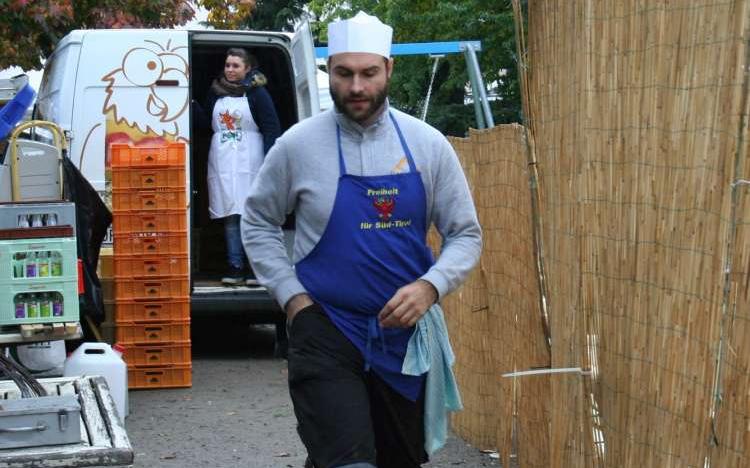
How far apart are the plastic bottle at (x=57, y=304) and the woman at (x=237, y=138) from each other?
164 inches

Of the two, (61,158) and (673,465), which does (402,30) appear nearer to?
(61,158)

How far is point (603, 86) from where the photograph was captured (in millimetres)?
4652

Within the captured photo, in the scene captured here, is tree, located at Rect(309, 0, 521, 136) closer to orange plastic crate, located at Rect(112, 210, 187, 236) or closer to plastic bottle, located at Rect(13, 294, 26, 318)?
orange plastic crate, located at Rect(112, 210, 187, 236)

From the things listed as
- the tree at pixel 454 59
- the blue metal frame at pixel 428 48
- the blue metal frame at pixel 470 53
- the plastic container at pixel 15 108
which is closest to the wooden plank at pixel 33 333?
the plastic container at pixel 15 108

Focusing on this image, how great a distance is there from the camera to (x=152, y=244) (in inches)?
404

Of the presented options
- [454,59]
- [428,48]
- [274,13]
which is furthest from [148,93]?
[274,13]

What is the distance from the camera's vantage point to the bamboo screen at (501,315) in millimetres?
6488

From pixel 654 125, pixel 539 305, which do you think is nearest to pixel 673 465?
pixel 654 125

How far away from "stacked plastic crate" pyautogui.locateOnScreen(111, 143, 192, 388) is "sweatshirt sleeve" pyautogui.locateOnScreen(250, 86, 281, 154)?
1.35 metres

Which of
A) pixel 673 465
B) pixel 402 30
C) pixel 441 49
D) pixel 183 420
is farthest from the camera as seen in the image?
pixel 402 30

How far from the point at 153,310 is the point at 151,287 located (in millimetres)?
166

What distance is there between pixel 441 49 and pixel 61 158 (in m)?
11.1

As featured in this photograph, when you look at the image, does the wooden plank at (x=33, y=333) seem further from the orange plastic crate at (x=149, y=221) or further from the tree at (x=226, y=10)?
the tree at (x=226, y=10)

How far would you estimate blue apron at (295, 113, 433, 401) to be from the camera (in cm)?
456
